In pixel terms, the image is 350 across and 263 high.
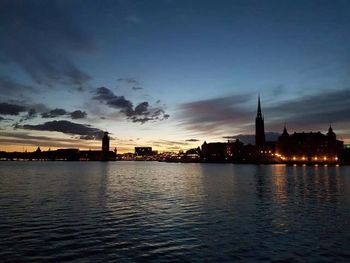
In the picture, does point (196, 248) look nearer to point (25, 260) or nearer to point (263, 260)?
point (263, 260)

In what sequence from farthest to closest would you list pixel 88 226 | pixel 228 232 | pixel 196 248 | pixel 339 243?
pixel 88 226, pixel 228 232, pixel 339 243, pixel 196 248

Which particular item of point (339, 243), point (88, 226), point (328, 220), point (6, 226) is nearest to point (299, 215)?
point (328, 220)

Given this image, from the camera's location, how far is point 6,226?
93.0 ft

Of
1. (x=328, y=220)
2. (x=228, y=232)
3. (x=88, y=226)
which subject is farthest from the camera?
(x=328, y=220)

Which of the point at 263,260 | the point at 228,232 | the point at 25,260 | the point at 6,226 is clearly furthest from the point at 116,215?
the point at 263,260

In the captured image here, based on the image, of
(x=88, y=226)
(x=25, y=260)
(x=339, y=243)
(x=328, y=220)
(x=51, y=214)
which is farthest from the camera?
(x=51, y=214)

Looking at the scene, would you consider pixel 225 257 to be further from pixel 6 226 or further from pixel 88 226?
pixel 6 226

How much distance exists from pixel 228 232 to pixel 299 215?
40.9 feet

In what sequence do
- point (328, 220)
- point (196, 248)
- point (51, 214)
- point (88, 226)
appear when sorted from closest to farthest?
point (196, 248) → point (88, 226) → point (328, 220) → point (51, 214)

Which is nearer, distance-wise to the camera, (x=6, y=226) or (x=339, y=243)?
(x=339, y=243)

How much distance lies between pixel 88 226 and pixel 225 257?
13744 mm

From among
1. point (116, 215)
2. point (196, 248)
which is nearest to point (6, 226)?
point (116, 215)

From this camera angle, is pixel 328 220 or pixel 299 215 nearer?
pixel 328 220

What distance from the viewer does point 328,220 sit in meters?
32.4
